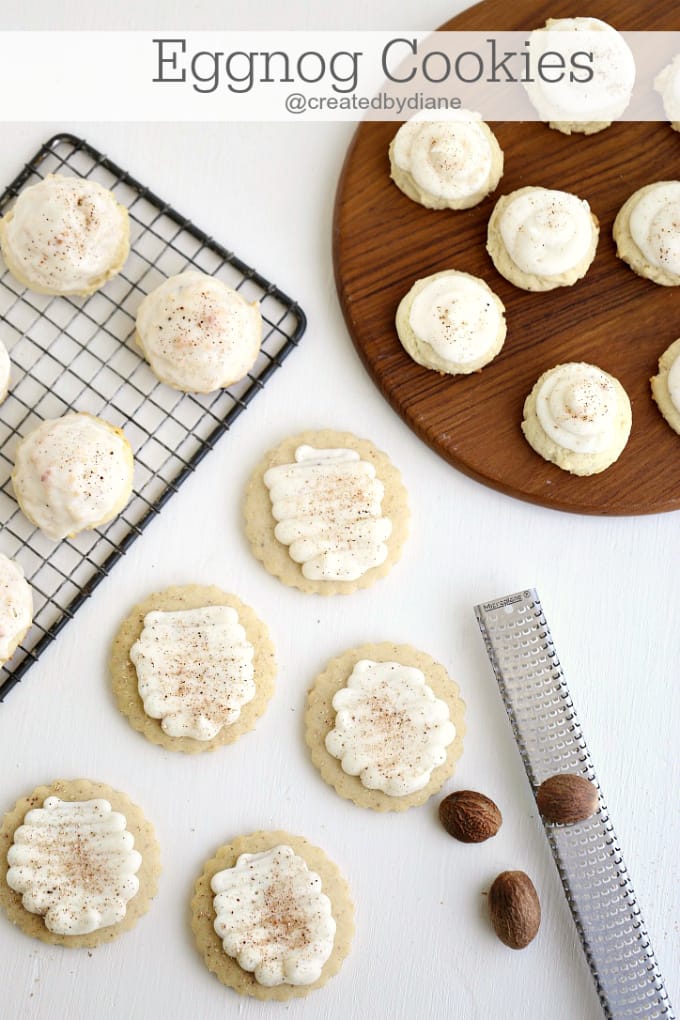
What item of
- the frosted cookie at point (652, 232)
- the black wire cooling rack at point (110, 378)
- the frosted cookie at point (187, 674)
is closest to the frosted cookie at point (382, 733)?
the frosted cookie at point (187, 674)

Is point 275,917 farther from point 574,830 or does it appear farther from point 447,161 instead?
point 447,161

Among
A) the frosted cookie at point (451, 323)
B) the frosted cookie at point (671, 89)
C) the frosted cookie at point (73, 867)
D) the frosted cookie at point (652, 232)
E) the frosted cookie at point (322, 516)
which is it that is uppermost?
the frosted cookie at point (671, 89)

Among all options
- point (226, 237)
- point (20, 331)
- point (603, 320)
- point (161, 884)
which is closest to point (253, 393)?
point (226, 237)

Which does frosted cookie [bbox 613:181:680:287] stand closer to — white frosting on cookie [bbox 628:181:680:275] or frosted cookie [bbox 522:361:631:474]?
white frosting on cookie [bbox 628:181:680:275]

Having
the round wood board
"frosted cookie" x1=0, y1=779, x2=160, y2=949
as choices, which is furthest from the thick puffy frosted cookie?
the round wood board

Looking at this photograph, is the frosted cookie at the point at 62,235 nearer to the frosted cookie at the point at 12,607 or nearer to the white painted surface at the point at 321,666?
the white painted surface at the point at 321,666
